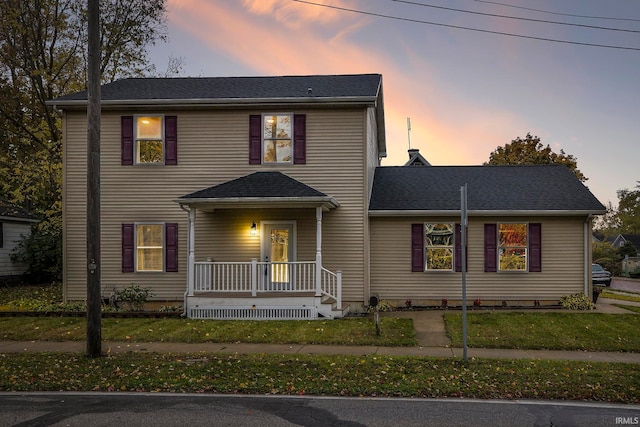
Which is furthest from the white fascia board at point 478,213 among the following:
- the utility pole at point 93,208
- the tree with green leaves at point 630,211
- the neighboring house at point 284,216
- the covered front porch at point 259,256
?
the tree with green leaves at point 630,211

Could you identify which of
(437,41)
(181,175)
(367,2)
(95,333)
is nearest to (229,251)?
(181,175)

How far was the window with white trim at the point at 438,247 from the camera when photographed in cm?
1827

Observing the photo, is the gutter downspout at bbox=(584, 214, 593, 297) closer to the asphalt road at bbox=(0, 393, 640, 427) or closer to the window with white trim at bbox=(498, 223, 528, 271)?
the window with white trim at bbox=(498, 223, 528, 271)

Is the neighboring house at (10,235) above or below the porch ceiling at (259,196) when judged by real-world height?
below

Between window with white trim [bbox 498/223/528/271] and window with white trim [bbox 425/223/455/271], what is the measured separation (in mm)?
1518

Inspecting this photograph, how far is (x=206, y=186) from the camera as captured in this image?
58.3 ft

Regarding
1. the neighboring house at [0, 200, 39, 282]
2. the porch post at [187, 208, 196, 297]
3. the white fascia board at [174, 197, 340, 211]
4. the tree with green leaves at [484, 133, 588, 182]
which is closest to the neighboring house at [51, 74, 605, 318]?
the porch post at [187, 208, 196, 297]

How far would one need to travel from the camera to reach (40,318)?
15.6m

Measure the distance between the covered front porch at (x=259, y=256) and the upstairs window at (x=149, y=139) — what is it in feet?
7.24

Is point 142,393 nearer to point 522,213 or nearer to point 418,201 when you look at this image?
point 418,201

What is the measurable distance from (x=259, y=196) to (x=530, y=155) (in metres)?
29.7

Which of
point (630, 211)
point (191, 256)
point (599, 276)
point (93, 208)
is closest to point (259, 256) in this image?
point (191, 256)

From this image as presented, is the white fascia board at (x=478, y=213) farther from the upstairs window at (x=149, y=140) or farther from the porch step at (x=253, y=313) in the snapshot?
the upstairs window at (x=149, y=140)

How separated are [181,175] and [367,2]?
25.6ft
